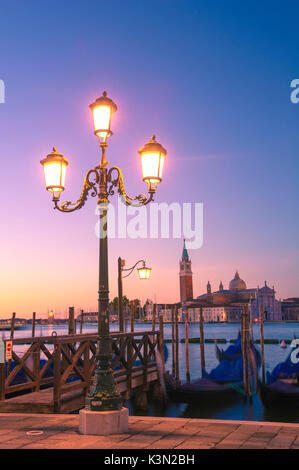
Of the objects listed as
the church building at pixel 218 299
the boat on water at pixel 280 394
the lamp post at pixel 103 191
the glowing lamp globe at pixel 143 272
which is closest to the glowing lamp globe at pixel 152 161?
the lamp post at pixel 103 191

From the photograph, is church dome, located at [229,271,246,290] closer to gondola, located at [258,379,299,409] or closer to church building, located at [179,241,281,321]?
church building, located at [179,241,281,321]

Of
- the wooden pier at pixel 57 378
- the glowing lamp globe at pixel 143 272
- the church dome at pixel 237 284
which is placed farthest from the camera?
the church dome at pixel 237 284

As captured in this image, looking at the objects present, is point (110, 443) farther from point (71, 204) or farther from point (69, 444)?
point (71, 204)

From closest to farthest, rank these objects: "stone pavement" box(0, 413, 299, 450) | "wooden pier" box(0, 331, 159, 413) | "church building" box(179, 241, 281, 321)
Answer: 1. "stone pavement" box(0, 413, 299, 450)
2. "wooden pier" box(0, 331, 159, 413)
3. "church building" box(179, 241, 281, 321)

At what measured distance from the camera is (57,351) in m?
8.72

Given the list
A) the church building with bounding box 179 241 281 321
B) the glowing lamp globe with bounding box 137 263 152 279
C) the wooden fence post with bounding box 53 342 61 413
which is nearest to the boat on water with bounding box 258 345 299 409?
the glowing lamp globe with bounding box 137 263 152 279

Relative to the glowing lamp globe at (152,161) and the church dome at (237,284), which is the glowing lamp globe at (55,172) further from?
the church dome at (237,284)

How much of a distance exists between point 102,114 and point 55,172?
101cm

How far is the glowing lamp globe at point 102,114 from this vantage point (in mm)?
5961

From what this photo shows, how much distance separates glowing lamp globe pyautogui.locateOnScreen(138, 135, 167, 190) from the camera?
598 cm

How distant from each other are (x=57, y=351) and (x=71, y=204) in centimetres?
351

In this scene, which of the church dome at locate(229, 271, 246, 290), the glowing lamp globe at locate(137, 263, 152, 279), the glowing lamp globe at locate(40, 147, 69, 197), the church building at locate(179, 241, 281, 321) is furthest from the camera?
the church dome at locate(229, 271, 246, 290)

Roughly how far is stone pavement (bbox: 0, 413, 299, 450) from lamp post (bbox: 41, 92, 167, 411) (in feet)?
1.61
